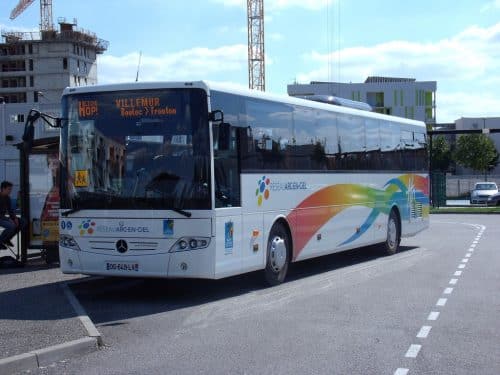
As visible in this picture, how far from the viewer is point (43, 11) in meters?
154

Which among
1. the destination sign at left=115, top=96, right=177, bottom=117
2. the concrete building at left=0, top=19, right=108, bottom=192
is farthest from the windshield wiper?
the concrete building at left=0, top=19, right=108, bottom=192

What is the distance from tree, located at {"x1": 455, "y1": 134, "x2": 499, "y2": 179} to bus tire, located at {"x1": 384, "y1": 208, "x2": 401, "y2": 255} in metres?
67.9

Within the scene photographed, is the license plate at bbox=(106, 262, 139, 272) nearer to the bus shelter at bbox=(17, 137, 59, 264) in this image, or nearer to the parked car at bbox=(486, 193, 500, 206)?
the bus shelter at bbox=(17, 137, 59, 264)

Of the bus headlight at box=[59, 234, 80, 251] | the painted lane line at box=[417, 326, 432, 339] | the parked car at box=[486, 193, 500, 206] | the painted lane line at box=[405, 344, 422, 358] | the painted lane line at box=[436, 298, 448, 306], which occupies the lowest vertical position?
the parked car at box=[486, 193, 500, 206]

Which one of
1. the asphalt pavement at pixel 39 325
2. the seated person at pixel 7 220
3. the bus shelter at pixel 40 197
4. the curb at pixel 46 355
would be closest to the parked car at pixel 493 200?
the bus shelter at pixel 40 197

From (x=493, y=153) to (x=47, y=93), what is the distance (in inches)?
2885

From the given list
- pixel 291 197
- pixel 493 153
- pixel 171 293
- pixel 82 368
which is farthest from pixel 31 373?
pixel 493 153

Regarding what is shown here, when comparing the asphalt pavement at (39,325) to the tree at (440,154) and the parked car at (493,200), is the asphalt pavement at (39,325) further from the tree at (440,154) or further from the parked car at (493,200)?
the tree at (440,154)

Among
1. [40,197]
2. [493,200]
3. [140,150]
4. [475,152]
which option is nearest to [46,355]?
[140,150]

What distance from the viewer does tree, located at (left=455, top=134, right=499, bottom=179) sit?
8462 centimetres

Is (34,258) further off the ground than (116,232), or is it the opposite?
(116,232)

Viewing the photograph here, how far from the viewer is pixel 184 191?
11.1 meters

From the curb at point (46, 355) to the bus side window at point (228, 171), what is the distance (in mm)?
3594

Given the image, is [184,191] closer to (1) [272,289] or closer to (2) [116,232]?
(2) [116,232]
